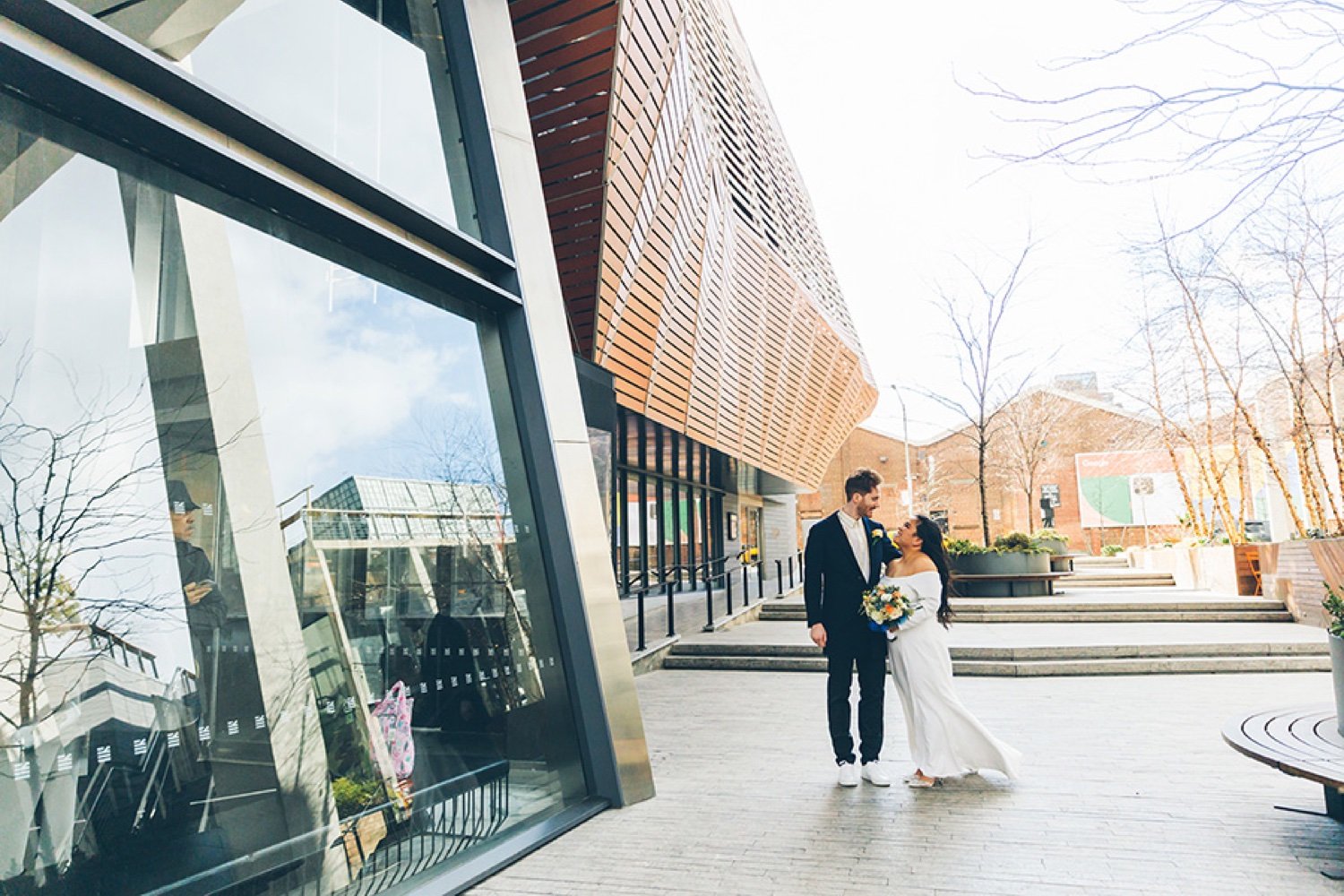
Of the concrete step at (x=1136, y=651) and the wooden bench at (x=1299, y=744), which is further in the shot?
the concrete step at (x=1136, y=651)

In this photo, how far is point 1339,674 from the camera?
386 centimetres

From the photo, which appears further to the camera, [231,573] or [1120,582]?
[1120,582]

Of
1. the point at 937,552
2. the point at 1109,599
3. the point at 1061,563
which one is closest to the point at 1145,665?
the point at 1109,599

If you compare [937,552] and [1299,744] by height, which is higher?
[937,552]

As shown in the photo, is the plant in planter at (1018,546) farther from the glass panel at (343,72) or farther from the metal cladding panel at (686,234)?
the glass panel at (343,72)

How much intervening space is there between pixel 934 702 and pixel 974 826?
91 cm

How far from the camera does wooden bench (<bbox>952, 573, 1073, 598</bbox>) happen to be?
590 inches

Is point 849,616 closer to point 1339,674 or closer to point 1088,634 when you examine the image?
point 1339,674

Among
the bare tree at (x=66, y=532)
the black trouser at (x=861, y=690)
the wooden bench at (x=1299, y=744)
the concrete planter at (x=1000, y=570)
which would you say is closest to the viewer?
the bare tree at (x=66, y=532)

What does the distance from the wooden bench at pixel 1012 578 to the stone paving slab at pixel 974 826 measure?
27.1ft

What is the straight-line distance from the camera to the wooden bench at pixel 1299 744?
3.43 meters

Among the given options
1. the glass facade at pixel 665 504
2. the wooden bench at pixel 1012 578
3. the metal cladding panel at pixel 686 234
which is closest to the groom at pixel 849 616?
the metal cladding panel at pixel 686 234

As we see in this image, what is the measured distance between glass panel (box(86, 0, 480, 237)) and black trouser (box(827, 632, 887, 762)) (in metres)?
3.55

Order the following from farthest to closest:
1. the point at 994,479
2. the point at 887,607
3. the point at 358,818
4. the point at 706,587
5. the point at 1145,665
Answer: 1. the point at 994,479
2. the point at 706,587
3. the point at 1145,665
4. the point at 887,607
5. the point at 358,818
